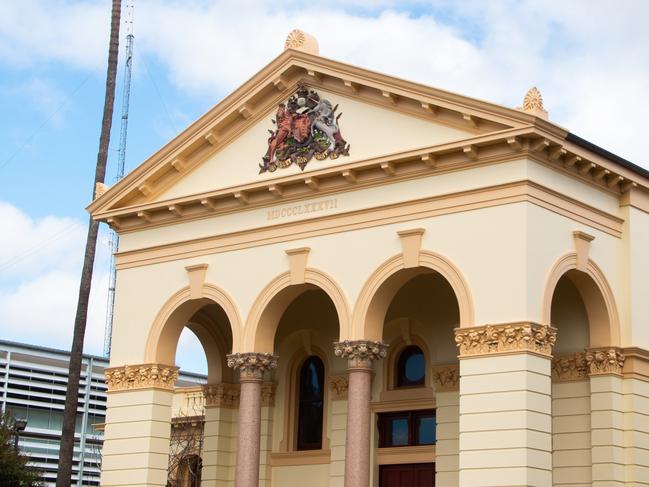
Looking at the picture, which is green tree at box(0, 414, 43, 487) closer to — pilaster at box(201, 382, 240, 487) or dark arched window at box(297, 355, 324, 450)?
pilaster at box(201, 382, 240, 487)

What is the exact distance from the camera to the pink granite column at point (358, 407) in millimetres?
25922

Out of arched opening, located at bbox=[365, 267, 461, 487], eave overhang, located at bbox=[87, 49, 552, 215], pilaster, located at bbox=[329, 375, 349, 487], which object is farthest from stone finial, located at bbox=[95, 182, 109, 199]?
arched opening, located at bbox=[365, 267, 461, 487]

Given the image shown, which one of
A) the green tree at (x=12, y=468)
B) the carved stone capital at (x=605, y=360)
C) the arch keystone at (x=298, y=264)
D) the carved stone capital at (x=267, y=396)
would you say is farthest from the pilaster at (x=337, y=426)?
the green tree at (x=12, y=468)

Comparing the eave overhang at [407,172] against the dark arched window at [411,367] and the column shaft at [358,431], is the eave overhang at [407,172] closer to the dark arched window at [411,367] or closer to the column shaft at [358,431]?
the column shaft at [358,431]

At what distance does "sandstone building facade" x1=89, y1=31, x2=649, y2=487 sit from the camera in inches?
972

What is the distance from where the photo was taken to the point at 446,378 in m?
29.0

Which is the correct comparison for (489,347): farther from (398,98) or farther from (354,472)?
(398,98)

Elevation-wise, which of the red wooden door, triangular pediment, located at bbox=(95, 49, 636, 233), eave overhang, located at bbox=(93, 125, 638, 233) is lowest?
the red wooden door

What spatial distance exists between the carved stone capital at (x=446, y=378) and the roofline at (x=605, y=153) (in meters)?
5.72

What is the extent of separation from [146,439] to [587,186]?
37.0ft

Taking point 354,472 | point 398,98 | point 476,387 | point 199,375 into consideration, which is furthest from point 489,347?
point 199,375

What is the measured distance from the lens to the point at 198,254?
29.9 metres

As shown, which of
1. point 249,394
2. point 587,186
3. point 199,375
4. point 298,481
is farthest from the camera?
point 199,375

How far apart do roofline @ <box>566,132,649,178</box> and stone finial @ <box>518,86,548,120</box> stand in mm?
767
